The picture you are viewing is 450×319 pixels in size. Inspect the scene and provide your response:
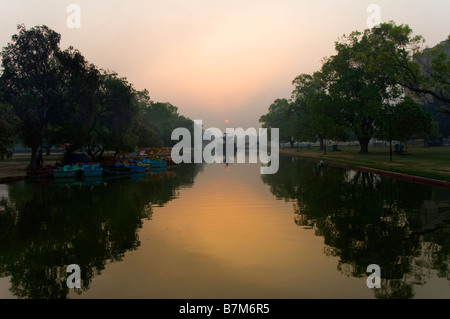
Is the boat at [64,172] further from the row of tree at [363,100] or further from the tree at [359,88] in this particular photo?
the tree at [359,88]

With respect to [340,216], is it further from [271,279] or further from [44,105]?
[44,105]

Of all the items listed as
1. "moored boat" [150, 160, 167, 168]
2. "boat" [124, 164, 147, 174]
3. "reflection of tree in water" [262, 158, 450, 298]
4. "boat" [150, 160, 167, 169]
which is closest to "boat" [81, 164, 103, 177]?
"boat" [124, 164, 147, 174]

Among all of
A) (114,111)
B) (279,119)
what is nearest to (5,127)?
(114,111)

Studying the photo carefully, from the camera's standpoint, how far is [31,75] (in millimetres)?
37250

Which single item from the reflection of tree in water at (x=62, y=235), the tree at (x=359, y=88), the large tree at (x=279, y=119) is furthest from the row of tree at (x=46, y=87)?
the large tree at (x=279, y=119)

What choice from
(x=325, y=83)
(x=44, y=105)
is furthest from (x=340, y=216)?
(x=325, y=83)

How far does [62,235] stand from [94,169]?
2280 centimetres

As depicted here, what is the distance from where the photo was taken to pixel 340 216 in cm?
1267

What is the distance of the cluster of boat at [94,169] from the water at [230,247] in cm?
1382

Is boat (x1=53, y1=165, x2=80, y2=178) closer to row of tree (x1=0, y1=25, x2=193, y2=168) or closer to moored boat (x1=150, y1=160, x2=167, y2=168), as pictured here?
row of tree (x1=0, y1=25, x2=193, y2=168)

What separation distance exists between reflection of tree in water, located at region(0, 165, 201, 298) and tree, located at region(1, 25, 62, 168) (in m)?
19.6

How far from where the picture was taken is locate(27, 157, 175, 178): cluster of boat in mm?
30819
